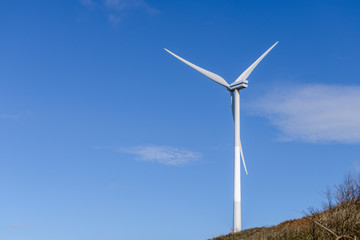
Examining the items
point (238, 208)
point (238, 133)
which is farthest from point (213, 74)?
point (238, 208)

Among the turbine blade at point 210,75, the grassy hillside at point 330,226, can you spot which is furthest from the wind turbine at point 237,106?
the grassy hillside at point 330,226

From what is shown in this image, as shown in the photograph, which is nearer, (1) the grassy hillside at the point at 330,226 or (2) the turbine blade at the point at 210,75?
(1) the grassy hillside at the point at 330,226

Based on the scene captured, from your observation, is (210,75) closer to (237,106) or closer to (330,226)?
(237,106)

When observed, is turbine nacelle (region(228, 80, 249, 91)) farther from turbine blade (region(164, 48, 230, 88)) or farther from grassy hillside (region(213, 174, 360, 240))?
grassy hillside (region(213, 174, 360, 240))

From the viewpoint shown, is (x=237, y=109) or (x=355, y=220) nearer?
(x=355, y=220)

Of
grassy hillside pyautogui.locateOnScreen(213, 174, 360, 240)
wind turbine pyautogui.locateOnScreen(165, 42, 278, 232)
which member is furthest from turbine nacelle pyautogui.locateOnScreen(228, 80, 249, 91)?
grassy hillside pyautogui.locateOnScreen(213, 174, 360, 240)

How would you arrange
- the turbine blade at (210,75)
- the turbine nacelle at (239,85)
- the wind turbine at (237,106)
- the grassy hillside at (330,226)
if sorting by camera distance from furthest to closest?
1. the turbine blade at (210,75)
2. the turbine nacelle at (239,85)
3. the wind turbine at (237,106)
4. the grassy hillside at (330,226)

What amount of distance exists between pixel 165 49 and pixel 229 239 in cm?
A: 2421

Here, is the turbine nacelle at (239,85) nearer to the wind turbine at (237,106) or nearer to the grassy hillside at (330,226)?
the wind turbine at (237,106)

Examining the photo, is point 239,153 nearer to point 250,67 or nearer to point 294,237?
point 250,67

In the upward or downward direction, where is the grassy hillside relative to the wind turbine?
downward

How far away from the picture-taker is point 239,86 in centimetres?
5359

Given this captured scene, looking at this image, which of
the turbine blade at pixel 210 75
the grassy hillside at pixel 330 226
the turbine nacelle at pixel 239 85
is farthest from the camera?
the turbine blade at pixel 210 75

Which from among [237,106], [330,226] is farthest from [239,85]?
[330,226]
